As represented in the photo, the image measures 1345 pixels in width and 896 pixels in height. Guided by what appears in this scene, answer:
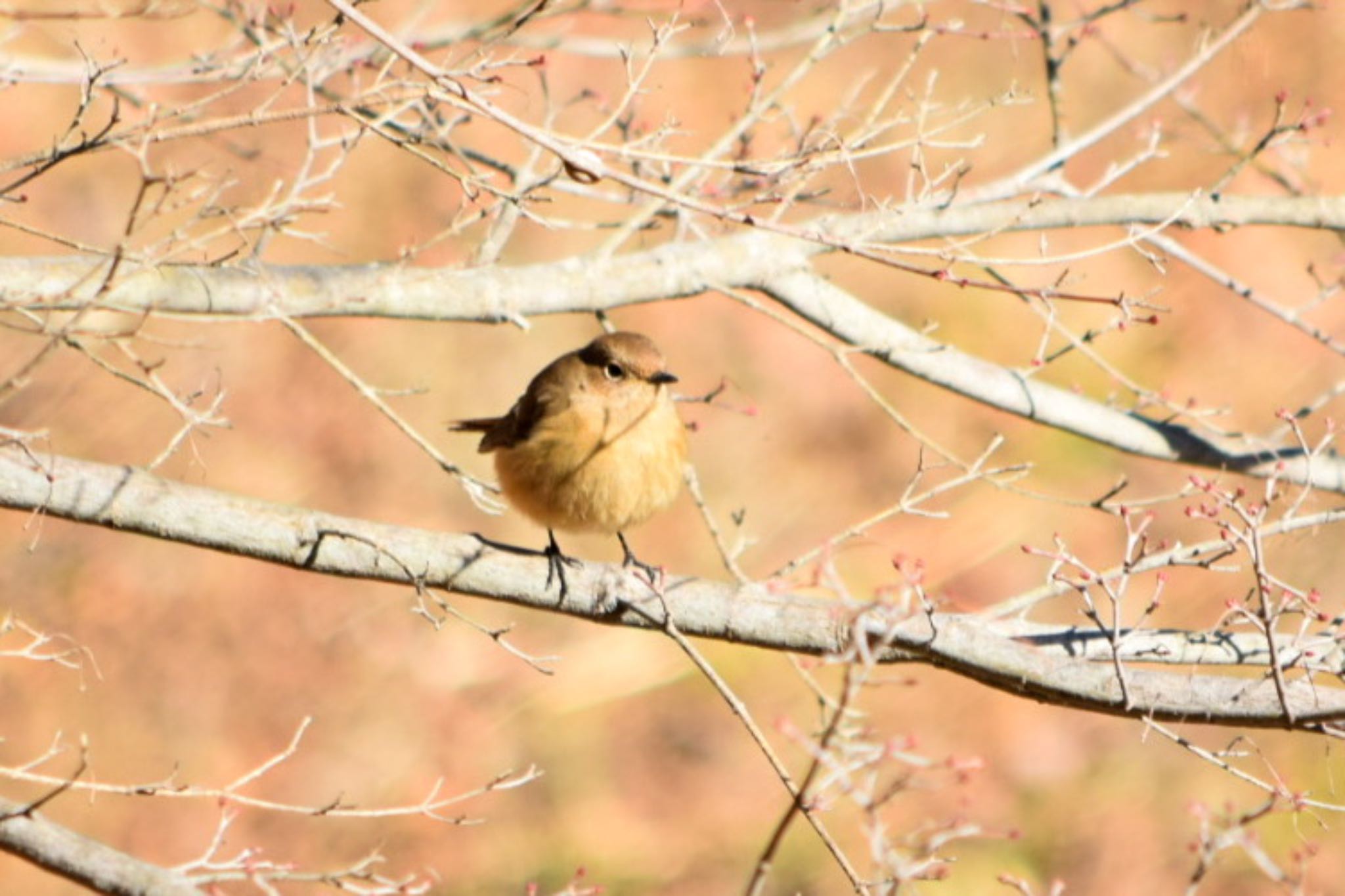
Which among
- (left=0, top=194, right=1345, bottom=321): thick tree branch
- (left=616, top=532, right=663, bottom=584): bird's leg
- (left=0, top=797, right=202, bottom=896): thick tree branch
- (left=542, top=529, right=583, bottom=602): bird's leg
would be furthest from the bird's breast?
(left=0, top=797, right=202, bottom=896): thick tree branch

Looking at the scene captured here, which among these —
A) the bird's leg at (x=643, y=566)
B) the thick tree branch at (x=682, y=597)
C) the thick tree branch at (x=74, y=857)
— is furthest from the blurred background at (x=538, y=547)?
the thick tree branch at (x=74, y=857)

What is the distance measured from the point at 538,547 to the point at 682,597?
5.10 meters

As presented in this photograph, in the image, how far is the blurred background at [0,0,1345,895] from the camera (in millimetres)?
8375

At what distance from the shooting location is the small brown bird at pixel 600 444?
5.23 m

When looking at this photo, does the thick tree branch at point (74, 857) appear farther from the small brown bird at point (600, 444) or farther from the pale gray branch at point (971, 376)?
the pale gray branch at point (971, 376)

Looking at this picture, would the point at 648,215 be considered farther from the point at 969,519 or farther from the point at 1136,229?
the point at 969,519

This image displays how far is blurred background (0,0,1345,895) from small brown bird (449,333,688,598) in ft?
7.17

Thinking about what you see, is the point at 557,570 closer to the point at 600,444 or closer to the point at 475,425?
the point at 600,444

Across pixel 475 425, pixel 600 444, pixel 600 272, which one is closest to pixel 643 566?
pixel 600 444

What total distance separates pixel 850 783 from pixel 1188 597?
799 cm

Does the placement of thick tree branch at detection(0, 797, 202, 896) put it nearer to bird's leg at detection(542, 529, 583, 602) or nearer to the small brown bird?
bird's leg at detection(542, 529, 583, 602)

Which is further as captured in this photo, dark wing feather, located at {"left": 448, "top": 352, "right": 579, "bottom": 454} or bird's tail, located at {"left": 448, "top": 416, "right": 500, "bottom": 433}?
bird's tail, located at {"left": 448, "top": 416, "right": 500, "bottom": 433}

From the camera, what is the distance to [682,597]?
13.9ft

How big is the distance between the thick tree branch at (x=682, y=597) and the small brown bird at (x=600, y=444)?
0.94 meters
